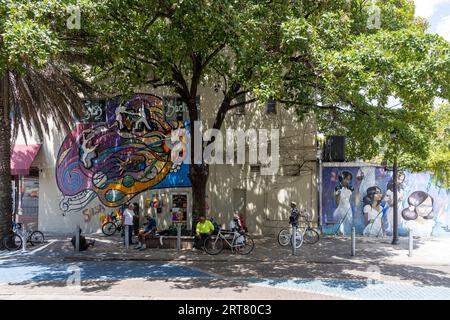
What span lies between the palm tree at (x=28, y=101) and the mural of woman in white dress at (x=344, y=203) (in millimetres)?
11799

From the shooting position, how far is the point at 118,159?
1844 centimetres

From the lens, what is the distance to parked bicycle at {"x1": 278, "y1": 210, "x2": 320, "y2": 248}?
14750 millimetres

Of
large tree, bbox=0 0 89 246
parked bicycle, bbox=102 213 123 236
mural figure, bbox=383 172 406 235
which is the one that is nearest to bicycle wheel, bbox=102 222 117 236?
parked bicycle, bbox=102 213 123 236

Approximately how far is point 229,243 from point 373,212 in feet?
25.5

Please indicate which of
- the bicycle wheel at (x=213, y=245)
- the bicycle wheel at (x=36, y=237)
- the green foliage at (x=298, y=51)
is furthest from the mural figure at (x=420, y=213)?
the bicycle wheel at (x=36, y=237)

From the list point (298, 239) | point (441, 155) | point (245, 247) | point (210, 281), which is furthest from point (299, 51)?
point (441, 155)

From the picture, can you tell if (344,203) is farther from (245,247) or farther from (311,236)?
(245,247)

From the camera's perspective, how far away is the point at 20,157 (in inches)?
711

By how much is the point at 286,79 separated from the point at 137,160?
9.05 m

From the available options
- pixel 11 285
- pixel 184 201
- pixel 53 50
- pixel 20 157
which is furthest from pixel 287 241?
pixel 20 157

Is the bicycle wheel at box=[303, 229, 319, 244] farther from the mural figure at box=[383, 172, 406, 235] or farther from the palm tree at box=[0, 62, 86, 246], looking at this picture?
the palm tree at box=[0, 62, 86, 246]

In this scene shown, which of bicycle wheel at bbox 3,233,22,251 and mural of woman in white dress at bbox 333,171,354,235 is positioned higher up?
mural of woman in white dress at bbox 333,171,354,235

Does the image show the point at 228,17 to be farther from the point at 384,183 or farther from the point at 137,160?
the point at 384,183

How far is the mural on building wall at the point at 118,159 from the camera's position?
18.4m
